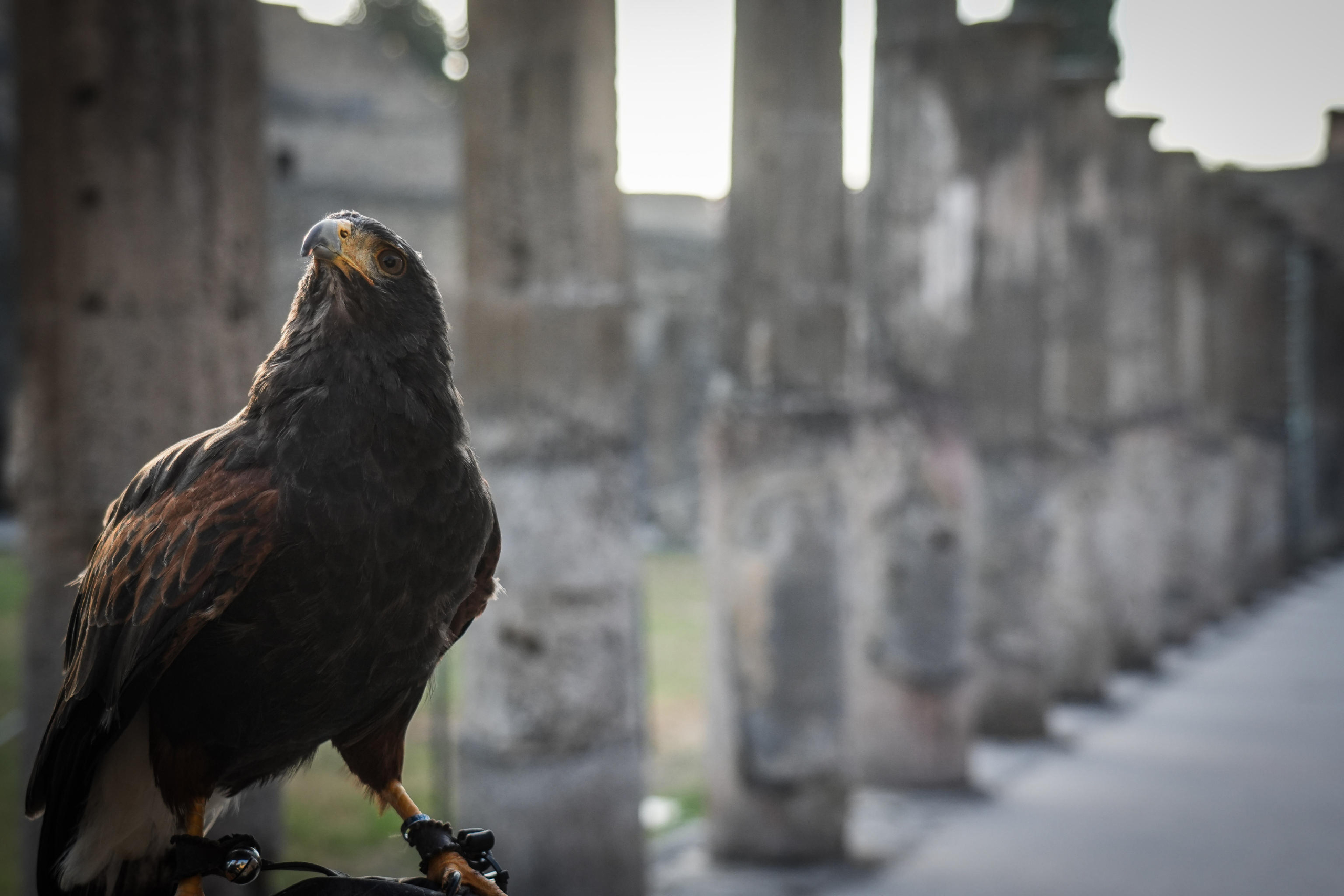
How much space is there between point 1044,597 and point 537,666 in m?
5.20

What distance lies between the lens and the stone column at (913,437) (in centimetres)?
725

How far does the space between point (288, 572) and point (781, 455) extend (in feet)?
14.7

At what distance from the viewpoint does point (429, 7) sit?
3284 centimetres

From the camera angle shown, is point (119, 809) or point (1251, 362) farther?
point (1251, 362)

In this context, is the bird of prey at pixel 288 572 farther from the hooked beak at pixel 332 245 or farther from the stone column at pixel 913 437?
the stone column at pixel 913 437

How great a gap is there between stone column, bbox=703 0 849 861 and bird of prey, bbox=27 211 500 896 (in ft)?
14.2

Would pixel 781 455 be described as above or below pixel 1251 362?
below

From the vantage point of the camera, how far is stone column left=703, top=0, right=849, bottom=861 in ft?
18.7

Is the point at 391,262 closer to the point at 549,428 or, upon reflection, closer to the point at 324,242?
the point at 324,242

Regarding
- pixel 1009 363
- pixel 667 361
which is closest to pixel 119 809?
pixel 1009 363

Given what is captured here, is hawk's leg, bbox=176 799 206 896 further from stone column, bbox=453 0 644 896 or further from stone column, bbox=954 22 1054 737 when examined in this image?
stone column, bbox=954 22 1054 737

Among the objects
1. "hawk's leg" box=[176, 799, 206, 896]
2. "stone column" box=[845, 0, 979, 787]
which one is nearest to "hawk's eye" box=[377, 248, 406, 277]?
"hawk's leg" box=[176, 799, 206, 896]

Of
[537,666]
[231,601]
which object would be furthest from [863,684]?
[231,601]

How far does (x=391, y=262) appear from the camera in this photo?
1.37 metres
